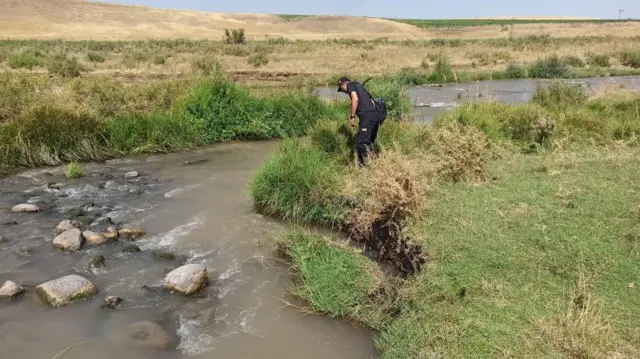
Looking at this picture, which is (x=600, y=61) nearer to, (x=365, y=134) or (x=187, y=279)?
(x=365, y=134)

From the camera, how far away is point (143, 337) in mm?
5500

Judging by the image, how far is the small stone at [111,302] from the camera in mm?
6109

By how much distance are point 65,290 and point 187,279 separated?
146cm

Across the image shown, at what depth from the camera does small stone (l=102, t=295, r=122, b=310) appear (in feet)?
20.0

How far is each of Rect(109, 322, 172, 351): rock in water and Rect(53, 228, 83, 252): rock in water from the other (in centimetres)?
255

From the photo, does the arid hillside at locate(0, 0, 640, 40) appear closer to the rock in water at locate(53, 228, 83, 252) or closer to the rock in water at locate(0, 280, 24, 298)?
the rock in water at locate(53, 228, 83, 252)

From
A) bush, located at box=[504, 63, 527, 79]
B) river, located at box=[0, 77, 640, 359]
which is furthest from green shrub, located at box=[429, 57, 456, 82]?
river, located at box=[0, 77, 640, 359]

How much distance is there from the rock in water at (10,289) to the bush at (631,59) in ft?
125

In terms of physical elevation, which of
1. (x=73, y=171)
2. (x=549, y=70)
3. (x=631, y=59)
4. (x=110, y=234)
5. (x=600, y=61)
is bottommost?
(x=110, y=234)

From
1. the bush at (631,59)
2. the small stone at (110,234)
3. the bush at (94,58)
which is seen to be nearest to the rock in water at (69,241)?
the small stone at (110,234)

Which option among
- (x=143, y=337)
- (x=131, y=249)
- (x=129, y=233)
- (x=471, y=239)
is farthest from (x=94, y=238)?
(x=471, y=239)

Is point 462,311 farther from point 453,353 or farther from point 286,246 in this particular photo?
point 286,246

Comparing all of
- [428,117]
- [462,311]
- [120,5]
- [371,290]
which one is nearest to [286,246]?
[371,290]

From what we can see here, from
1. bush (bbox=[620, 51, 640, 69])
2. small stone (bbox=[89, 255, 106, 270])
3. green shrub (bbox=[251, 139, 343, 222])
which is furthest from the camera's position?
bush (bbox=[620, 51, 640, 69])
